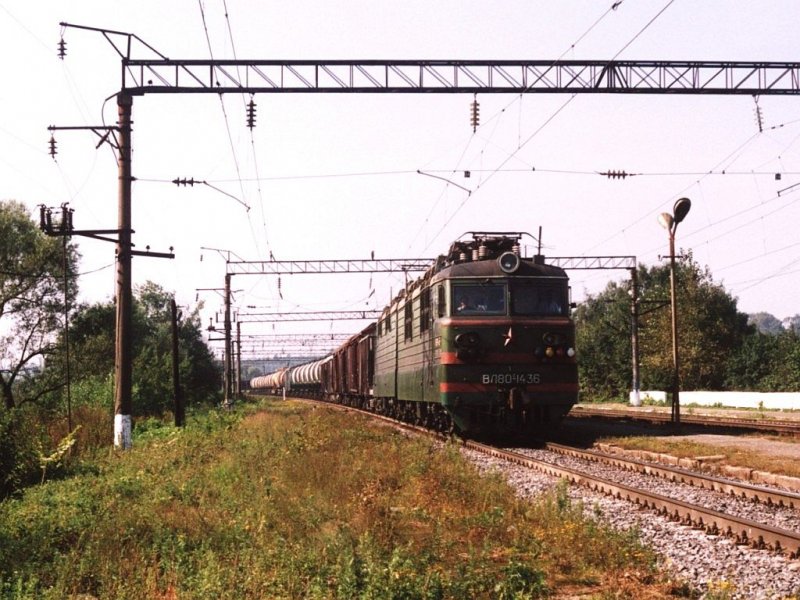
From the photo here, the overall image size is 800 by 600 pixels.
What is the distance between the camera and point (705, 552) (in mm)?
7723

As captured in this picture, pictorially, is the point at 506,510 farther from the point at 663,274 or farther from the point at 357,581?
the point at 663,274

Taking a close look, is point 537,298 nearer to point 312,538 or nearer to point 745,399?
point 312,538

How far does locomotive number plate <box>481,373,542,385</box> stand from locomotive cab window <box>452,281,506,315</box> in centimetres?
125

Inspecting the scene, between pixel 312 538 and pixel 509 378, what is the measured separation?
32.4 feet

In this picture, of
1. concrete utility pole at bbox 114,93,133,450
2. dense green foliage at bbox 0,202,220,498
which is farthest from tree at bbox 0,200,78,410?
concrete utility pole at bbox 114,93,133,450

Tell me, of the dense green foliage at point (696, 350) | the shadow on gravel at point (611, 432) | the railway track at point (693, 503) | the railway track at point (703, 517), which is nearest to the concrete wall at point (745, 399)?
the dense green foliage at point (696, 350)

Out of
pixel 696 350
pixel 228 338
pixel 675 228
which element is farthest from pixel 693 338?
pixel 675 228

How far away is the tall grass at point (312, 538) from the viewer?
6.54 m

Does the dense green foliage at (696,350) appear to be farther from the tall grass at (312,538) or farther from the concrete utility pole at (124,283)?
the tall grass at (312,538)

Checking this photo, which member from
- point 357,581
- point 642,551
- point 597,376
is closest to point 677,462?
point 642,551

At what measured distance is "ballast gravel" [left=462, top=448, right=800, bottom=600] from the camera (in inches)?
259

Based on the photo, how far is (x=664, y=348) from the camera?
5816 centimetres

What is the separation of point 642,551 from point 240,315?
60677mm

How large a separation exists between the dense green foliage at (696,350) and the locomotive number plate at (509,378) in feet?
115
